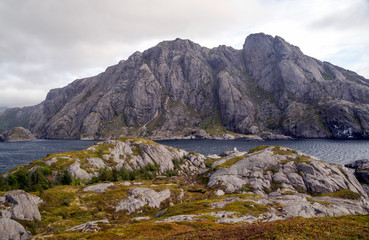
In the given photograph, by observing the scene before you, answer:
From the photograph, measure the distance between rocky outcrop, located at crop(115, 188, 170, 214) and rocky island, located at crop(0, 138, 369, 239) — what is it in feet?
0.88

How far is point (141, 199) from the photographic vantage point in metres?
55.4

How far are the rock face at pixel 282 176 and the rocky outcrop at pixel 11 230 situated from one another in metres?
57.1

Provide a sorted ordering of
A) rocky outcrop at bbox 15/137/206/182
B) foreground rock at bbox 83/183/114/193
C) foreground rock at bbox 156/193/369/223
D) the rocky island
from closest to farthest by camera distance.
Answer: the rocky island, foreground rock at bbox 156/193/369/223, foreground rock at bbox 83/183/114/193, rocky outcrop at bbox 15/137/206/182

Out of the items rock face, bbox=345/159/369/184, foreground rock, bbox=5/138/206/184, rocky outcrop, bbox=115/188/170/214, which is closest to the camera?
rocky outcrop, bbox=115/188/170/214

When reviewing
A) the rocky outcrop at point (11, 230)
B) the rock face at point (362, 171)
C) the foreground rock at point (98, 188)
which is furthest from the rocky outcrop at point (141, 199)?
the rock face at point (362, 171)

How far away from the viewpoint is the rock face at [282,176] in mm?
70312

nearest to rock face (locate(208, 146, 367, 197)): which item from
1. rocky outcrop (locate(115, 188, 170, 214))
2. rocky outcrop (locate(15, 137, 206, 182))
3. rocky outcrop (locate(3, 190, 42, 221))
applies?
rocky outcrop (locate(115, 188, 170, 214))

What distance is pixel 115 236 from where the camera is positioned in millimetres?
26625

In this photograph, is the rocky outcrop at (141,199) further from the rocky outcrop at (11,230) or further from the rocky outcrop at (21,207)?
the rocky outcrop at (11,230)

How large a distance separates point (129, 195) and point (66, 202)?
16.1m

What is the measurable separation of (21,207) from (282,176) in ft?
265

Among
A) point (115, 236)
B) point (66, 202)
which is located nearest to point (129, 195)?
point (66, 202)

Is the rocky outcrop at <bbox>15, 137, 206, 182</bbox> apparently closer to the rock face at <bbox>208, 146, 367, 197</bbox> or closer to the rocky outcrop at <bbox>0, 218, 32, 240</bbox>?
the rocky outcrop at <bbox>0, 218, 32, 240</bbox>

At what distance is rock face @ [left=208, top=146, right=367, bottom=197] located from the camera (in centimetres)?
7031
